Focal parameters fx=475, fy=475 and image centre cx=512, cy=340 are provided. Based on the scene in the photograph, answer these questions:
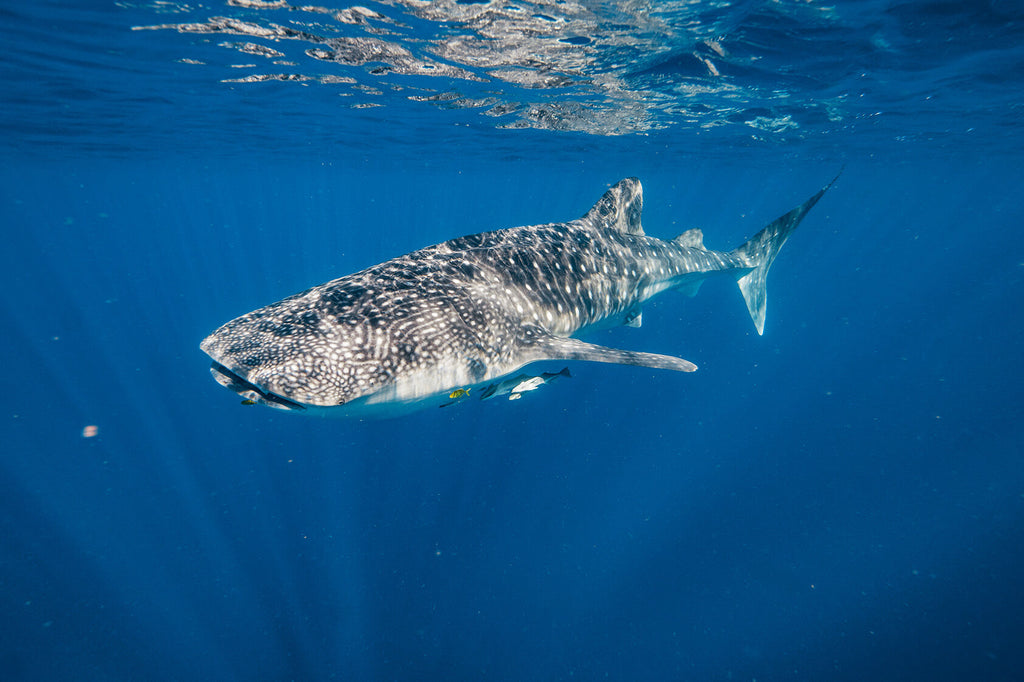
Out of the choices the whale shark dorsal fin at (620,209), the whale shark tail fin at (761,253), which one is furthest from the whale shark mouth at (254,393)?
the whale shark tail fin at (761,253)

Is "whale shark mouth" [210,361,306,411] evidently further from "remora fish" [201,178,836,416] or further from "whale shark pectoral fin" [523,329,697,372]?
"whale shark pectoral fin" [523,329,697,372]

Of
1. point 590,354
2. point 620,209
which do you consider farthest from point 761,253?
point 590,354

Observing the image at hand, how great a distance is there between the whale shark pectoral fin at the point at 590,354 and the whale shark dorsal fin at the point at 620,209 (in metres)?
3.55

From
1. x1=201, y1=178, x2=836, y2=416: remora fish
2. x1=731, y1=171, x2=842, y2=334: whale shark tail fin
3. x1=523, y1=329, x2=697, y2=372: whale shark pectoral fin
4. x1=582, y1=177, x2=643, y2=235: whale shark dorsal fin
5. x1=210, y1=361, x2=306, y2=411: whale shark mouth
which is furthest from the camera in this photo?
x1=731, y1=171, x2=842, y2=334: whale shark tail fin

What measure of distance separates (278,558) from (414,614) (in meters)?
4.03

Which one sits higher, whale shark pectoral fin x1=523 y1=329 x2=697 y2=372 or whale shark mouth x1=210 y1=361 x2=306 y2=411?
whale shark pectoral fin x1=523 y1=329 x2=697 y2=372

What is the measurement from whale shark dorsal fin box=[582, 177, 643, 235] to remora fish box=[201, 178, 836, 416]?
0.04 m

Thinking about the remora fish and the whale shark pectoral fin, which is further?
the whale shark pectoral fin

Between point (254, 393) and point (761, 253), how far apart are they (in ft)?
36.4

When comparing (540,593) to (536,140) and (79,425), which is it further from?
(536,140)

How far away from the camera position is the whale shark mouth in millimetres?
3637

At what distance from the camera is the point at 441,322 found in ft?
15.8

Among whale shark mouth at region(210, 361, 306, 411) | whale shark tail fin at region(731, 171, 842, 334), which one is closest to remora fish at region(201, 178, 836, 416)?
whale shark mouth at region(210, 361, 306, 411)

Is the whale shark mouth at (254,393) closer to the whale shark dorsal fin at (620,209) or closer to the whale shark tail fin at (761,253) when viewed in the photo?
the whale shark dorsal fin at (620,209)
